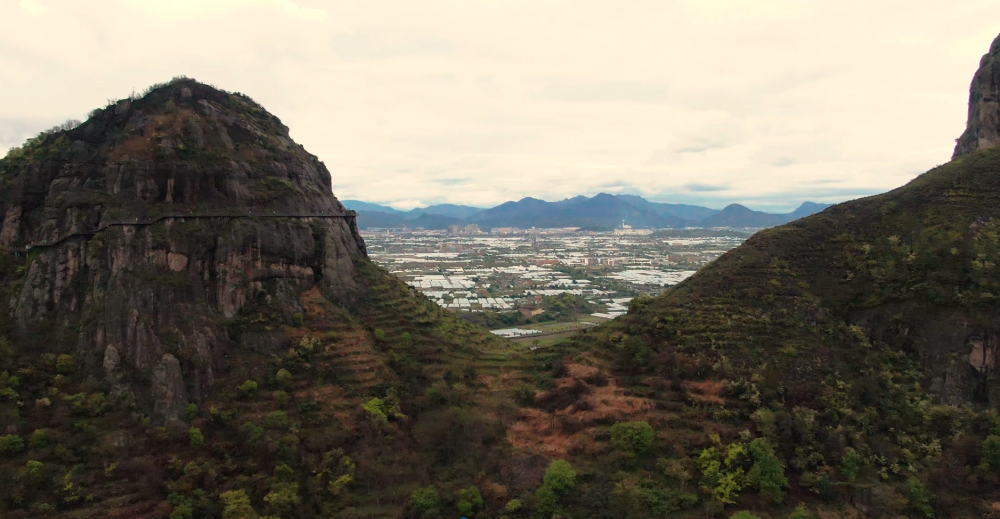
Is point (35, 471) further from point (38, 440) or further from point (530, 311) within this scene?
point (530, 311)

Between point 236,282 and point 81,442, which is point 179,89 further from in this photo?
point 81,442

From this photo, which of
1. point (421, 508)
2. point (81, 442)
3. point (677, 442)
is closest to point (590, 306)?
point (677, 442)

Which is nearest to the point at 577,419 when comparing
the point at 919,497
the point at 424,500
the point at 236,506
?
the point at 424,500

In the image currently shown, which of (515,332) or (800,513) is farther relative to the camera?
(515,332)

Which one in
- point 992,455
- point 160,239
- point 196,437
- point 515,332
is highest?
point 160,239

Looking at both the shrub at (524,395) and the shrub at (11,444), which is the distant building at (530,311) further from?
the shrub at (11,444)

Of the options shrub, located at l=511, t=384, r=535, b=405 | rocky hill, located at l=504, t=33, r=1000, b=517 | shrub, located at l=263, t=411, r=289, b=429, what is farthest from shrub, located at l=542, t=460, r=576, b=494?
shrub, located at l=263, t=411, r=289, b=429

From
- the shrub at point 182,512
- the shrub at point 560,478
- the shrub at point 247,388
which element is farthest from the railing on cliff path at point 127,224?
the shrub at point 560,478
